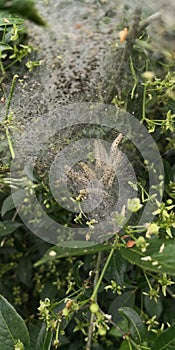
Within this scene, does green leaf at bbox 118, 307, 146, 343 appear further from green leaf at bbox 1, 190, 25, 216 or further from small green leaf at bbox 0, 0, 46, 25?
small green leaf at bbox 0, 0, 46, 25

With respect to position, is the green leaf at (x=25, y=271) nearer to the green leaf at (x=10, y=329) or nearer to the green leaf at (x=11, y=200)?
the green leaf at (x=11, y=200)

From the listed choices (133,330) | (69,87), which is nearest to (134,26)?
(69,87)

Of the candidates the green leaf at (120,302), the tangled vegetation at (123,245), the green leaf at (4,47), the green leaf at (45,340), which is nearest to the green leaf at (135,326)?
the tangled vegetation at (123,245)

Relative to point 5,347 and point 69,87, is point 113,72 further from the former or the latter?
point 5,347

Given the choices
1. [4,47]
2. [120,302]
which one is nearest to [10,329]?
[120,302]

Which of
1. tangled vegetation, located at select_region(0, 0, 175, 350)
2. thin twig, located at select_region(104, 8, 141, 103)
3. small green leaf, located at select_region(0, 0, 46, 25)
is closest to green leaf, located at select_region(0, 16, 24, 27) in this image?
tangled vegetation, located at select_region(0, 0, 175, 350)

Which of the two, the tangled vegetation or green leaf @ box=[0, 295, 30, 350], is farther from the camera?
green leaf @ box=[0, 295, 30, 350]

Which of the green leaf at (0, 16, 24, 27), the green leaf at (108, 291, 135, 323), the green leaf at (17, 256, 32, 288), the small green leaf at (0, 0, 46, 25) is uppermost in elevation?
the small green leaf at (0, 0, 46, 25)
